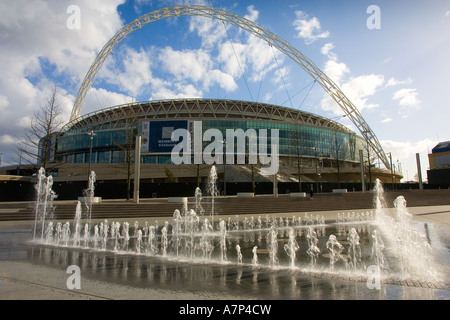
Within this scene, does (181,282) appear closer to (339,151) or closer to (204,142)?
(204,142)

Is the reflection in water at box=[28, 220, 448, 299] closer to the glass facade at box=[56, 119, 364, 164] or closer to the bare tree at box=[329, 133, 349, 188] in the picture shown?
the glass facade at box=[56, 119, 364, 164]

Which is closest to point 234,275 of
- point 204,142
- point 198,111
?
point 204,142

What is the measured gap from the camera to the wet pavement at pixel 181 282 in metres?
4.66

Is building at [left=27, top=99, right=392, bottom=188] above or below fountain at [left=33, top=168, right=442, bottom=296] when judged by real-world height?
above

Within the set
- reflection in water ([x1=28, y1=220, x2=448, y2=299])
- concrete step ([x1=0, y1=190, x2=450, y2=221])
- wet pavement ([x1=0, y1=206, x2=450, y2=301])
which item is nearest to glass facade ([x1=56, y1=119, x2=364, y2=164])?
concrete step ([x1=0, y1=190, x2=450, y2=221])

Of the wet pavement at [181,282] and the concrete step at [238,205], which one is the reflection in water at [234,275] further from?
the concrete step at [238,205]

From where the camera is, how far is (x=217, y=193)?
127 ft

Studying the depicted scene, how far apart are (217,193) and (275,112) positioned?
40078 millimetres

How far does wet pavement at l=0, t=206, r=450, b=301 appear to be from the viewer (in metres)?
4.66

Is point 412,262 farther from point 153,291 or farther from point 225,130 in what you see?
point 225,130

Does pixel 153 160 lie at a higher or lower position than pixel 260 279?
higher

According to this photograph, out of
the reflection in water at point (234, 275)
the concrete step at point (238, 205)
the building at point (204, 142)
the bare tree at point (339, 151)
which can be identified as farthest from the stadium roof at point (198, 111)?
the reflection in water at point (234, 275)

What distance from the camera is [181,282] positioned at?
550 centimetres

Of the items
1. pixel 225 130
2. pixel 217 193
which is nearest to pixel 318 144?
pixel 225 130
